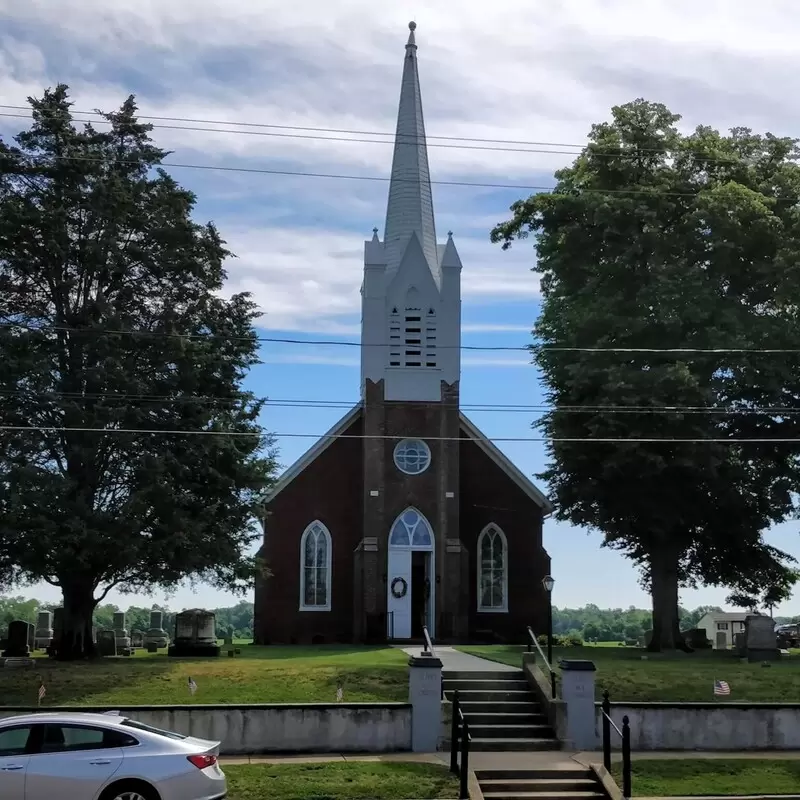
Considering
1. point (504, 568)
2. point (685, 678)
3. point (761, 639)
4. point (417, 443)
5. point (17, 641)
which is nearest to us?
point (685, 678)

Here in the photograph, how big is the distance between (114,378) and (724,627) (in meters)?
40.4

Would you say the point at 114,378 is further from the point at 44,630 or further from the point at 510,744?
the point at 44,630

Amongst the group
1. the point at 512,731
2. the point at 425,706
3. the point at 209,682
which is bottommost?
the point at 512,731

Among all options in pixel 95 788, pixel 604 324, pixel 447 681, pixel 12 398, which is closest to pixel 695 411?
pixel 604 324

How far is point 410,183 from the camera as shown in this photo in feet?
141

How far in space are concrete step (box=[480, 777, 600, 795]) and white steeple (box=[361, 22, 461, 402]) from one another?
22755 millimetres

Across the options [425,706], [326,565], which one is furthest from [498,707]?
[326,565]

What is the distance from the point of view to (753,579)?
122 ft

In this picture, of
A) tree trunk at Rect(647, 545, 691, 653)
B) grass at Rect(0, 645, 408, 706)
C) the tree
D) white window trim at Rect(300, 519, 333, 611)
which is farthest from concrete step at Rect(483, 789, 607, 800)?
white window trim at Rect(300, 519, 333, 611)

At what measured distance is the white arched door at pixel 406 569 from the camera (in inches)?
1495

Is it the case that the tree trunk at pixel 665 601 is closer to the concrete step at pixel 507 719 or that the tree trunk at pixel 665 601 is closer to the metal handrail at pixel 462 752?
the concrete step at pixel 507 719

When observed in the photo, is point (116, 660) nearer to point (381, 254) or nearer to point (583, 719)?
point (583, 719)

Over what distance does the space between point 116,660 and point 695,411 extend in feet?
55.7

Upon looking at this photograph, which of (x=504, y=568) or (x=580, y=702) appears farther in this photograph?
(x=504, y=568)
